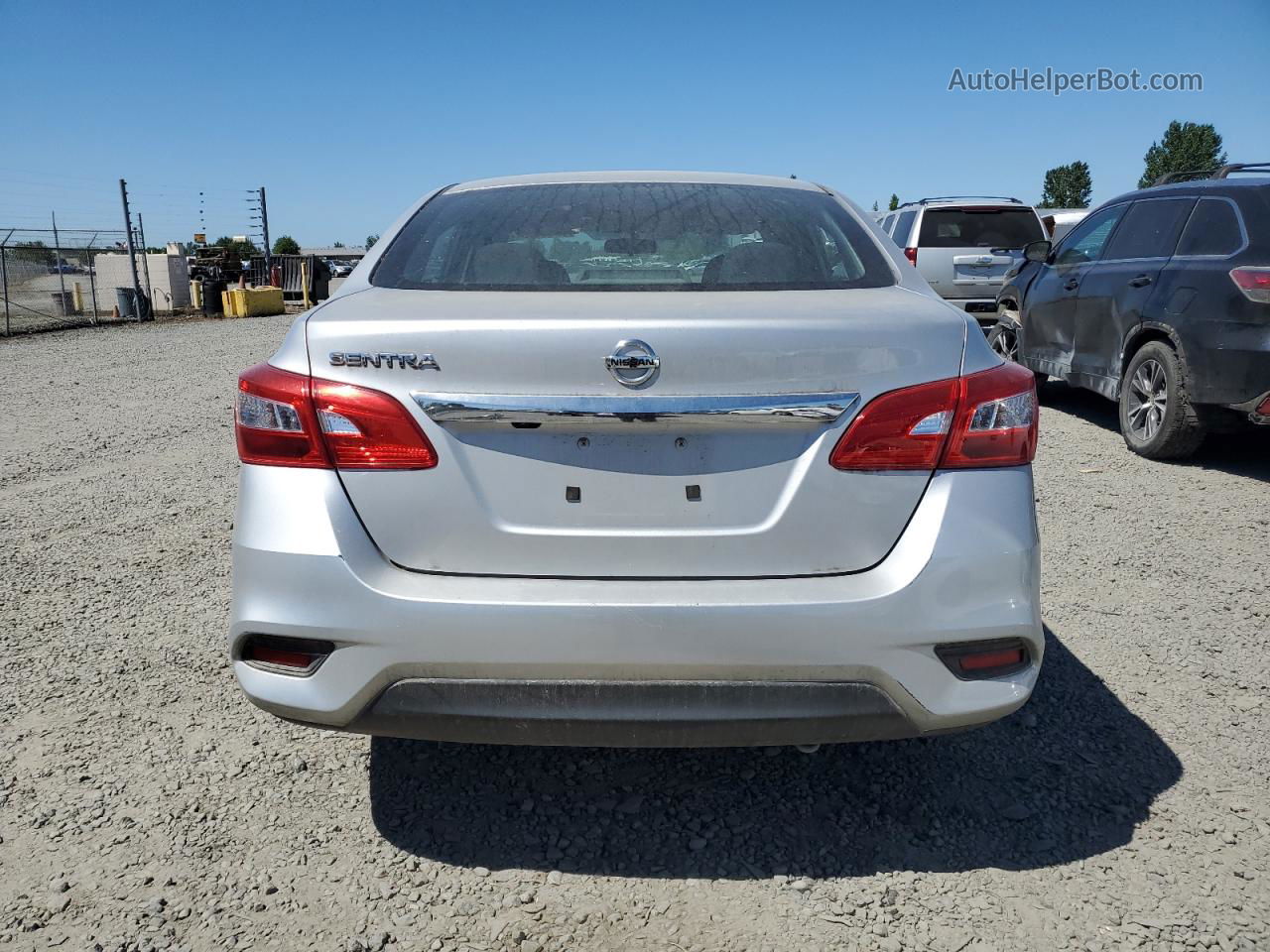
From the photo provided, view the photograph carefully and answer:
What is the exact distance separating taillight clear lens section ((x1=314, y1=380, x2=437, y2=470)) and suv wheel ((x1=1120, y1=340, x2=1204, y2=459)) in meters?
5.79

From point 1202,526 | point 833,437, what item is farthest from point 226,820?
point 1202,526

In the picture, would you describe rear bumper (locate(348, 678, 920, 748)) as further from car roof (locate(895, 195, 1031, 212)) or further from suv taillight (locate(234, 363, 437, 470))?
car roof (locate(895, 195, 1031, 212))

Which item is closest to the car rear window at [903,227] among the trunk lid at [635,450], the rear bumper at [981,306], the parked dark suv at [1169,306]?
the rear bumper at [981,306]

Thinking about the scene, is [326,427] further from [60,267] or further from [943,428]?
[60,267]

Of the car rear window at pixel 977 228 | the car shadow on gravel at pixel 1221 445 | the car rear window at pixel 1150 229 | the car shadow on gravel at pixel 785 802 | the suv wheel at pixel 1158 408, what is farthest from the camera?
the car rear window at pixel 977 228

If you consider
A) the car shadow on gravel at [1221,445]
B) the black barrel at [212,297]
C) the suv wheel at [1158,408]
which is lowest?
the black barrel at [212,297]

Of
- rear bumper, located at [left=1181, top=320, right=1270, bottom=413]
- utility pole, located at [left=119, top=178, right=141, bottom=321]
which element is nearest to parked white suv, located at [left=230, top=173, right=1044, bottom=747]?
rear bumper, located at [left=1181, top=320, right=1270, bottom=413]

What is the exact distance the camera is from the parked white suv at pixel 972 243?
39.2 ft

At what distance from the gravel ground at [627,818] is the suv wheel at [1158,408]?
247 cm

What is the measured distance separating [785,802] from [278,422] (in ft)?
5.41

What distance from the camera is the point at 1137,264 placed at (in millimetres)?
7016

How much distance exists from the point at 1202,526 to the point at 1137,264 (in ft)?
8.38

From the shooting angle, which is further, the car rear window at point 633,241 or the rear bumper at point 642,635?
the car rear window at point 633,241

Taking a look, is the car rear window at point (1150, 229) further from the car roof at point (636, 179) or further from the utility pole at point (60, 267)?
the utility pole at point (60, 267)
